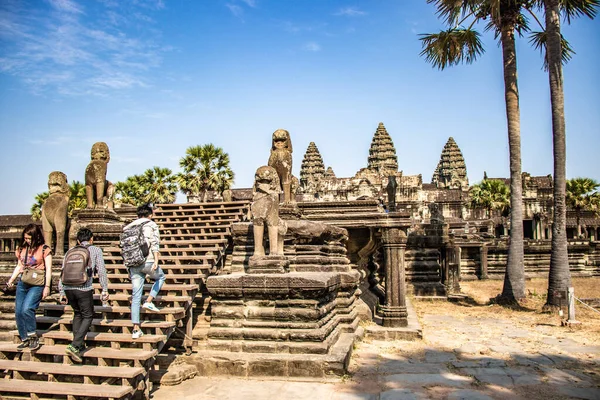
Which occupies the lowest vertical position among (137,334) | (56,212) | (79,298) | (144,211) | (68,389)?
(68,389)

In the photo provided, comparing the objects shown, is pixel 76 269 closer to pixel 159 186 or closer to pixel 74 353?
pixel 74 353

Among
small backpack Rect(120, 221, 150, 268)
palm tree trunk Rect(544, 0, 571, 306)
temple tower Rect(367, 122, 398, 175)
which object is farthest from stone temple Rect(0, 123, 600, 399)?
temple tower Rect(367, 122, 398, 175)

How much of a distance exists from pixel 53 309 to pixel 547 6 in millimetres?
14535

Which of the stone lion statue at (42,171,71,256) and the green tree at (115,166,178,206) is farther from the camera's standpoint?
the green tree at (115,166,178,206)

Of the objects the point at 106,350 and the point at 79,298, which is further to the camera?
the point at 106,350

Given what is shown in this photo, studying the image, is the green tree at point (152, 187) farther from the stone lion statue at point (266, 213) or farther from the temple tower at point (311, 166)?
the temple tower at point (311, 166)

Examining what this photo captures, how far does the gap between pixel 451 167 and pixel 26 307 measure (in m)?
79.8

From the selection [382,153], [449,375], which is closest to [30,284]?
[449,375]

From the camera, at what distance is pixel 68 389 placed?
502cm

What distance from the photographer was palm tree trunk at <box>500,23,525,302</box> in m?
15.2

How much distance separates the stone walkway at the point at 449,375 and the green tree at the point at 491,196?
4234cm

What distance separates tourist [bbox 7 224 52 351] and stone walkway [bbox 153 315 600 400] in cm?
184

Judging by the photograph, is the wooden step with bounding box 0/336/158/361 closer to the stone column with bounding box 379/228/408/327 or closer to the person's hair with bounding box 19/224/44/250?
the person's hair with bounding box 19/224/44/250

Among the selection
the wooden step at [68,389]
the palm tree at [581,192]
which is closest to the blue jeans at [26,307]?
the wooden step at [68,389]
